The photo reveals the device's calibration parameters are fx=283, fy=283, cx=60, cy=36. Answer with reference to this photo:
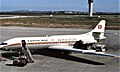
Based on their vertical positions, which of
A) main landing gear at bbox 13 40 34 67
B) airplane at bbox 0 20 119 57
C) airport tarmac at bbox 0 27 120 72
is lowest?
airport tarmac at bbox 0 27 120 72

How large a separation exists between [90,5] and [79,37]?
13565 cm

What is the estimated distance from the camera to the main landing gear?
37.6m

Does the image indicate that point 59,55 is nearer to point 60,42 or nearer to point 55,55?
point 55,55

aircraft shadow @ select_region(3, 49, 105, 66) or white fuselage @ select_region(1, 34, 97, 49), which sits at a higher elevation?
white fuselage @ select_region(1, 34, 97, 49)

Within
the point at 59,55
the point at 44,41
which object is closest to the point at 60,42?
the point at 59,55

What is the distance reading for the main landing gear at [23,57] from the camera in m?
37.6

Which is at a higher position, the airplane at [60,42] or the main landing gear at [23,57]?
the airplane at [60,42]

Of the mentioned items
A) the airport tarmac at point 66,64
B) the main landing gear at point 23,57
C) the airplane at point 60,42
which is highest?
the airplane at point 60,42

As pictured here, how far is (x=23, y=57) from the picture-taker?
39312 millimetres

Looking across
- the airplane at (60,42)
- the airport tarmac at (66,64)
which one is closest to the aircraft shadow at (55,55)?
the airport tarmac at (66,64)

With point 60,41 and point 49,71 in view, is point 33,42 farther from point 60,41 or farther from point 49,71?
point 49,71

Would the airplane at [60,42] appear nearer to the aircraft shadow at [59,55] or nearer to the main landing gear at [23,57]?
the aircraft shadow at [59,55]

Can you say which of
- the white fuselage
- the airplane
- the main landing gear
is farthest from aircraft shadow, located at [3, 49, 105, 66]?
the main landing gear

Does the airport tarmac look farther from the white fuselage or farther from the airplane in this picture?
the white fuselage
